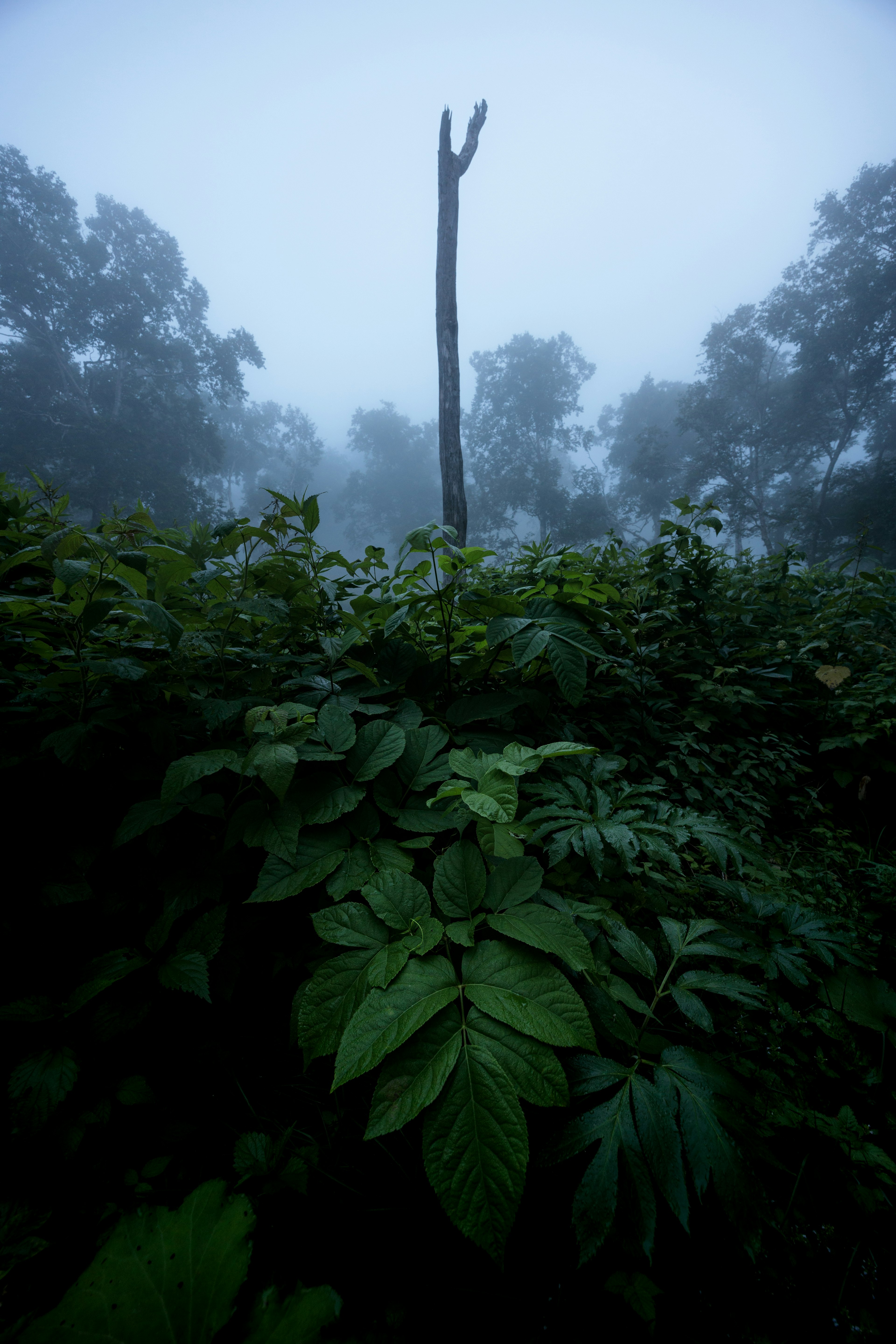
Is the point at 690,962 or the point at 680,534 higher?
the point at 680,534

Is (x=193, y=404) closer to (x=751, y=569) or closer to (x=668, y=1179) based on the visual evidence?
(x=751, y=569)

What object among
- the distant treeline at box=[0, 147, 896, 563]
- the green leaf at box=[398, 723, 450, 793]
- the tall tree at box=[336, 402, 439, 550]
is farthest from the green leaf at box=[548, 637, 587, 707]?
the tall tree at box=[336, 402, 439, 550]

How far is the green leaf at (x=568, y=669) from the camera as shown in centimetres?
130

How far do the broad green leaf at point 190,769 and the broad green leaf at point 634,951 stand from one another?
91 cm

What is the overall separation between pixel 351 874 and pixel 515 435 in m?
34.0

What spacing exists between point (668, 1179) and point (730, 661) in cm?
227

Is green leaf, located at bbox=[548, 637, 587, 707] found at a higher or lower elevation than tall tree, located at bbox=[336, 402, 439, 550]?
lower

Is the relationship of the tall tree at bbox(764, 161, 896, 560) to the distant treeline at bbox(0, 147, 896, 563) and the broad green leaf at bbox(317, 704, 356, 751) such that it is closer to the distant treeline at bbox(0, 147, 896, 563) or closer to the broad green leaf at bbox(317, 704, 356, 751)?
the distant treeline at bbox(0, 147, 896, 563)

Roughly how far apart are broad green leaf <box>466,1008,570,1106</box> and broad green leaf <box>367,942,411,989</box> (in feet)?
0.47

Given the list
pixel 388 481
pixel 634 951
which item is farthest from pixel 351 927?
pixel 388 481

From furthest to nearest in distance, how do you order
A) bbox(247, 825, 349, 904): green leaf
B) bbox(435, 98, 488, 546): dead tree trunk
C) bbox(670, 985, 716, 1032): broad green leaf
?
bbox(435, 98, 488, 546): dead tree trunk → bbox(247, 825, 349, 904): green leaf → bbox(670, 985, 716, 1032): broad green leaf

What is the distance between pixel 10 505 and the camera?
70.9 inches

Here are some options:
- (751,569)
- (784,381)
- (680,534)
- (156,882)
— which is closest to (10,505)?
(156,882)

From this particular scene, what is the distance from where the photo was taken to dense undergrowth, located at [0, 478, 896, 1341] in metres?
0.74
